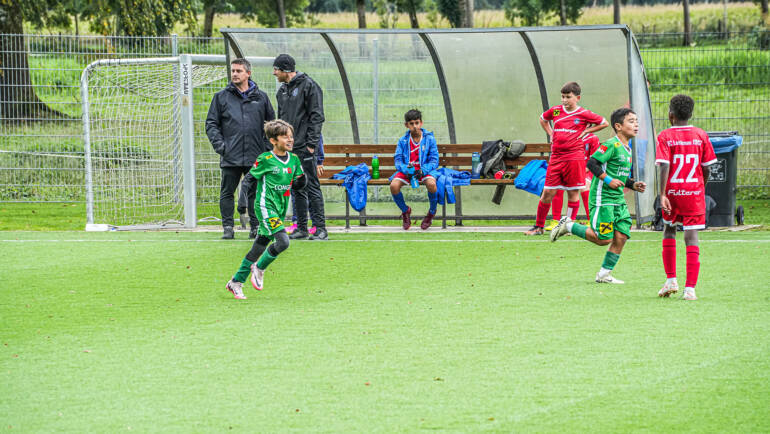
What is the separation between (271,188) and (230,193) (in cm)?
397

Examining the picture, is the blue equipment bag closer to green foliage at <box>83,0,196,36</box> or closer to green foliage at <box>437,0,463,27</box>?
green foliage at <box>83,0,196,36</box>

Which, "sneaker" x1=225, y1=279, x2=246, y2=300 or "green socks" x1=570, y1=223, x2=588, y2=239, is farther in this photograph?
"green socks" x1=570, y1=223, x2=588, y2=239

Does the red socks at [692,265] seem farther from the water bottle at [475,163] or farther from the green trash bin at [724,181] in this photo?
the water bottle at [475,163]

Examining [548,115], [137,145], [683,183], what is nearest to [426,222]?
[548,115]

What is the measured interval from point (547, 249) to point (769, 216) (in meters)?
4.76

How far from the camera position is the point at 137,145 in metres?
13.9

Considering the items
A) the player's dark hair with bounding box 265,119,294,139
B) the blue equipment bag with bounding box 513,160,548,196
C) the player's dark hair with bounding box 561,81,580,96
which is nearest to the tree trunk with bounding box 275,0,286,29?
the blue equipment bag with bounding box 513,160,548,196

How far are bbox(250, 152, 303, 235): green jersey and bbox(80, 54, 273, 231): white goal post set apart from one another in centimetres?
573

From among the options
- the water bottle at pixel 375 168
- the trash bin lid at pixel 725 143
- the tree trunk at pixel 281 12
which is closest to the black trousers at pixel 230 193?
the water bottle at pixel 375 168

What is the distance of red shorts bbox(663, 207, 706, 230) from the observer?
24.7ft

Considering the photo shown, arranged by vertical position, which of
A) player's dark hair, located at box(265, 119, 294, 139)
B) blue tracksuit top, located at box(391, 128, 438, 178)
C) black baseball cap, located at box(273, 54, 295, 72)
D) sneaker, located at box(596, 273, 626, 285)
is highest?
black baseball cap, located at box(273, 54, 295, 72)

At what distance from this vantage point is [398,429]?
435 centimetres

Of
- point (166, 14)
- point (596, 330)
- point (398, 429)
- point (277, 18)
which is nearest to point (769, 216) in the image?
point (596, 330)

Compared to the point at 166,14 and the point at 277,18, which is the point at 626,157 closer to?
the point at 166,14
